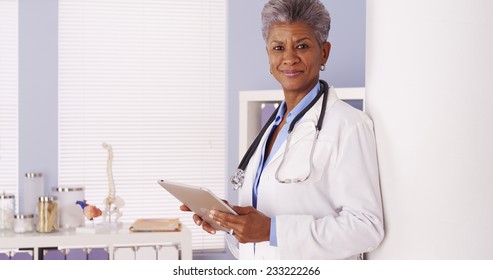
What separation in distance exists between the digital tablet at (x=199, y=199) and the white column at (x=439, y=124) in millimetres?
413

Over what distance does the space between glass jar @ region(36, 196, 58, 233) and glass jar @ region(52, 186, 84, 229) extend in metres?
0.10

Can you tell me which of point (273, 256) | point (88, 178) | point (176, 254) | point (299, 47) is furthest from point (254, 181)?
point (88, 178)

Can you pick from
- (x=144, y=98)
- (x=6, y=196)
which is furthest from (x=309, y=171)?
(x=144, y=98)

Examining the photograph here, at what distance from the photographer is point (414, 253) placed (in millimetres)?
1300

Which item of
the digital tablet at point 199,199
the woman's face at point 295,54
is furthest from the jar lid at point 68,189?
the woman's face at point 295,54

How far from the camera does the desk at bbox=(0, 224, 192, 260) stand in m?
3.49

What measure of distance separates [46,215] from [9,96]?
886 mm

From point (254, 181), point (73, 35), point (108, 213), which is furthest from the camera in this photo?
point (73, 35)

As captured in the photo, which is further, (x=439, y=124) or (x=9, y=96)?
(x=9, y=96)

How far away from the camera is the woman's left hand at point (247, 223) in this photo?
4.80ft

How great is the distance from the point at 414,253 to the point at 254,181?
559mm

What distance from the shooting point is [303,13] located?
1568mm

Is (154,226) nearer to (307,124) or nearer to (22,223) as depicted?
(22,223)

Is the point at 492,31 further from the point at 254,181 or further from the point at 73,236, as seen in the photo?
the point at 73,236
